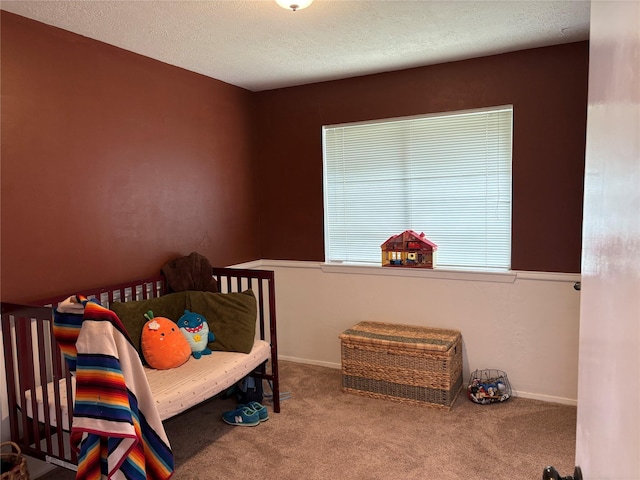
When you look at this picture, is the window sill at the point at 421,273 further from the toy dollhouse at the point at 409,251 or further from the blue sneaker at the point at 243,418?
the blue sneaker at the point at 243,418

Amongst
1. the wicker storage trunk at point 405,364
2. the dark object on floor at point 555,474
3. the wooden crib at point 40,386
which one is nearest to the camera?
the dark object on floor at point 555,474

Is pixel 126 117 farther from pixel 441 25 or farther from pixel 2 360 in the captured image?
pixel 441 25

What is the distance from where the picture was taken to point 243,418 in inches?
118

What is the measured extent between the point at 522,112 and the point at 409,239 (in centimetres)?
116

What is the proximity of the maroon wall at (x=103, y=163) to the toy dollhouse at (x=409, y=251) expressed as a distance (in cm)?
125

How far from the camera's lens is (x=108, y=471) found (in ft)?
6.04

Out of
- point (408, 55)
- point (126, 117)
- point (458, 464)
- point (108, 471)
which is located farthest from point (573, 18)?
point (108, 471)

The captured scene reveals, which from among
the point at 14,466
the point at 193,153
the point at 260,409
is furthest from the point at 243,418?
the point at 193,153

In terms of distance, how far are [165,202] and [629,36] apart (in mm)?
3135

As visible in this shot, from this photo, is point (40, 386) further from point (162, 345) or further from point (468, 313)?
point (468, 313)

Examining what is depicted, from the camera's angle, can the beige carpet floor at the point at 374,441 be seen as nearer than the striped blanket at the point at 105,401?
No

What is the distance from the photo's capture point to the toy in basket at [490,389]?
3.25 meters

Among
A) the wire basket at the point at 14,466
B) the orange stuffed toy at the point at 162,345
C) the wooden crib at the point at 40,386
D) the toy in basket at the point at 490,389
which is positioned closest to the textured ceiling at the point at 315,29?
the wooden crib at the point at 40,386

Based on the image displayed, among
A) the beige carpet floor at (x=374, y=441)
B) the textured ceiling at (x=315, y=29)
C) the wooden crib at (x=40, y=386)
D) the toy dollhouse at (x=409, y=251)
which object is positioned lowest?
the beige carpet floor at (x=374, y=441)
